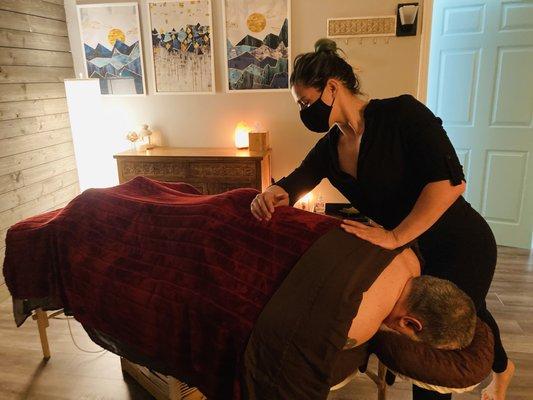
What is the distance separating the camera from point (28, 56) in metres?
2.82

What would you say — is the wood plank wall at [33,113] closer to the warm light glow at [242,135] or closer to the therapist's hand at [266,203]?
the warm light glow at [242,135]

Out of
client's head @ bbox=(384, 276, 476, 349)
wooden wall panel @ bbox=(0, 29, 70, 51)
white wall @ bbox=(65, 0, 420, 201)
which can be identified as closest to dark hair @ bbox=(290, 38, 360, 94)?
client's head @ bbox=(384, 276, 476, 349)

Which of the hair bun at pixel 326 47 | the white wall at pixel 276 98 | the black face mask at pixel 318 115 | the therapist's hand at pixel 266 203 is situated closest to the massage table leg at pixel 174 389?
the therapist's hand at pixel 266 203

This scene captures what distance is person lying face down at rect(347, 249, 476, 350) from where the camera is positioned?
2.93 feet

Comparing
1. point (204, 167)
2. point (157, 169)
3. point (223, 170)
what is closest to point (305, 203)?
point (223, 170)

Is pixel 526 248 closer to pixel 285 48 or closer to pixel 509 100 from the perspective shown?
pixel 509 100

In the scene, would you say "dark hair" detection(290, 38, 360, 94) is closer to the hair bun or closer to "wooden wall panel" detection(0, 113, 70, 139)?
the hair bun

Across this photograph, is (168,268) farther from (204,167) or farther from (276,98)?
(276,98)

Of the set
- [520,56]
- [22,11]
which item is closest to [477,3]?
[520,56]

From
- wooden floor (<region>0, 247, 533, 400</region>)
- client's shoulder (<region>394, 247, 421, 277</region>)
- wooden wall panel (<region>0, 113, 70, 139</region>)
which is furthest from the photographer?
wooden wall panel (<region>0, 113, 70, 139</region>)

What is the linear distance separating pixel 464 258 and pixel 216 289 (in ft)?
2.27

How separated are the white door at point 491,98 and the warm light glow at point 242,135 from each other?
1484 millimetres

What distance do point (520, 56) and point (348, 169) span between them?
2.35 m

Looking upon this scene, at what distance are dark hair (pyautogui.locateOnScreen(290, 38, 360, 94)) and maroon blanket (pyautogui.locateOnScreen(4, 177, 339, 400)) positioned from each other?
0.41 metres
